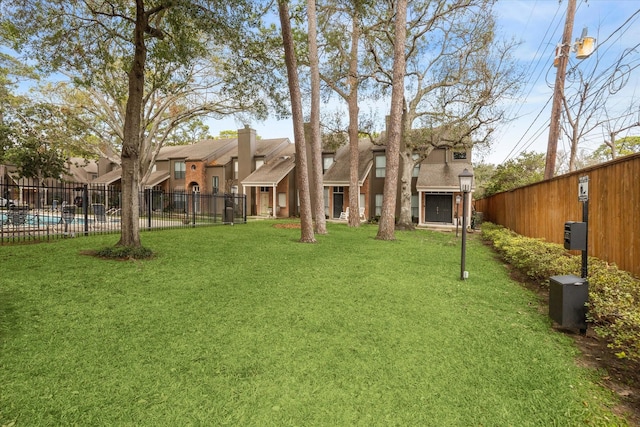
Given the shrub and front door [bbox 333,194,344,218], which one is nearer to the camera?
the shrub

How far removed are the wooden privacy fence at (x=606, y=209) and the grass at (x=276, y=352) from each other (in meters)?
1.49

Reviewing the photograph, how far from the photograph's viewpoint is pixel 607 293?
422cm

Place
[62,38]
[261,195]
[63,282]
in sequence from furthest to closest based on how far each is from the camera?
[261,195]
[62,38]
[63,282]

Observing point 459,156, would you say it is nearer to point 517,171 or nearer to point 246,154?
point 517,171

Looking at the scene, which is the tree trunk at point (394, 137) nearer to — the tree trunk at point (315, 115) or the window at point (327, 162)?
the tree trunk at point (315, 115)

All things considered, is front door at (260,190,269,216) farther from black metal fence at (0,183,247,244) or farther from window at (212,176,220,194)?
black metal fence at (0,183,247,244)

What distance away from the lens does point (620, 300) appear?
3.91m

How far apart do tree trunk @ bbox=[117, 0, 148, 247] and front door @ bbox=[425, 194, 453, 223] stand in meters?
18.5

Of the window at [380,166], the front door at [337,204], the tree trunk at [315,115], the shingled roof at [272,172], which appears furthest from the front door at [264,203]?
the tree trunk at [315,115]

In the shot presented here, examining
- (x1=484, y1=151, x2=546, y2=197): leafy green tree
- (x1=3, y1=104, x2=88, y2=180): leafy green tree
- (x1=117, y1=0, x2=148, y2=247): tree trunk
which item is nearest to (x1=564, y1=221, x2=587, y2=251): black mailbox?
(x1=117, y1=0, x2=148, y2=247): tree trunk

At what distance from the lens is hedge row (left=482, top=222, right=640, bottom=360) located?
3.42m

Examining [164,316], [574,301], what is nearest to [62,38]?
[164,316]

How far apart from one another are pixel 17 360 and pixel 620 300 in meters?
6.44

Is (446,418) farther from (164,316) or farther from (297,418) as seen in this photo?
(164,316)
